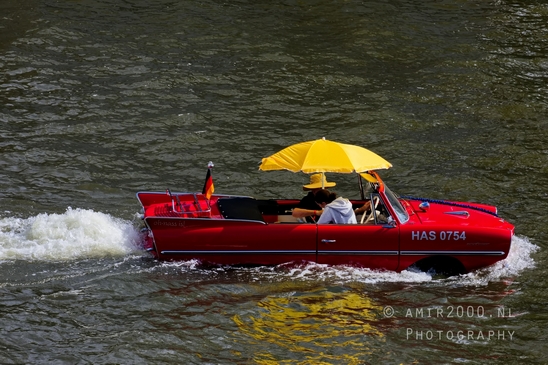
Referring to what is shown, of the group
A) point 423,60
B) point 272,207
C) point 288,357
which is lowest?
point 288,357

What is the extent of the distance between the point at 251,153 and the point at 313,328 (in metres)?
6.86

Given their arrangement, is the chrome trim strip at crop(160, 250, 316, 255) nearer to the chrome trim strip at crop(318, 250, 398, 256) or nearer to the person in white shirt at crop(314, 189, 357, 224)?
the chrome trim strip at crop(318, 250, 398, 256)

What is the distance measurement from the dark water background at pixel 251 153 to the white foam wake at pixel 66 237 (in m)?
0.03

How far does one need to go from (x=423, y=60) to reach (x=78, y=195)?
10.9 metres

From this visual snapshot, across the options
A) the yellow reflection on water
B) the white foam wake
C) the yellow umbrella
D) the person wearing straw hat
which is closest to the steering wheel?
the yellow umbrella

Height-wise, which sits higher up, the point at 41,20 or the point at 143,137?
Result: the point at 41,20

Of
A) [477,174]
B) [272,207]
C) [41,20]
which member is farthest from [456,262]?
[41,20]

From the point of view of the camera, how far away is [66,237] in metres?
13.1

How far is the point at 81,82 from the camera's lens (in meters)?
20.4

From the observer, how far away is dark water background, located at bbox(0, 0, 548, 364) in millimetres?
10898

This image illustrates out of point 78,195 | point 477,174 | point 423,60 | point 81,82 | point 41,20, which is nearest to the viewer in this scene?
point 78,195

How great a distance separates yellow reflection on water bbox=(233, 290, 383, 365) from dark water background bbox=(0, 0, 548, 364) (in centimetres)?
3

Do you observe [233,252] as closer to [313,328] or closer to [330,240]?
[330,240]

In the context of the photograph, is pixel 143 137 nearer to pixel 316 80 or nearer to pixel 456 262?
pixel 316 80
